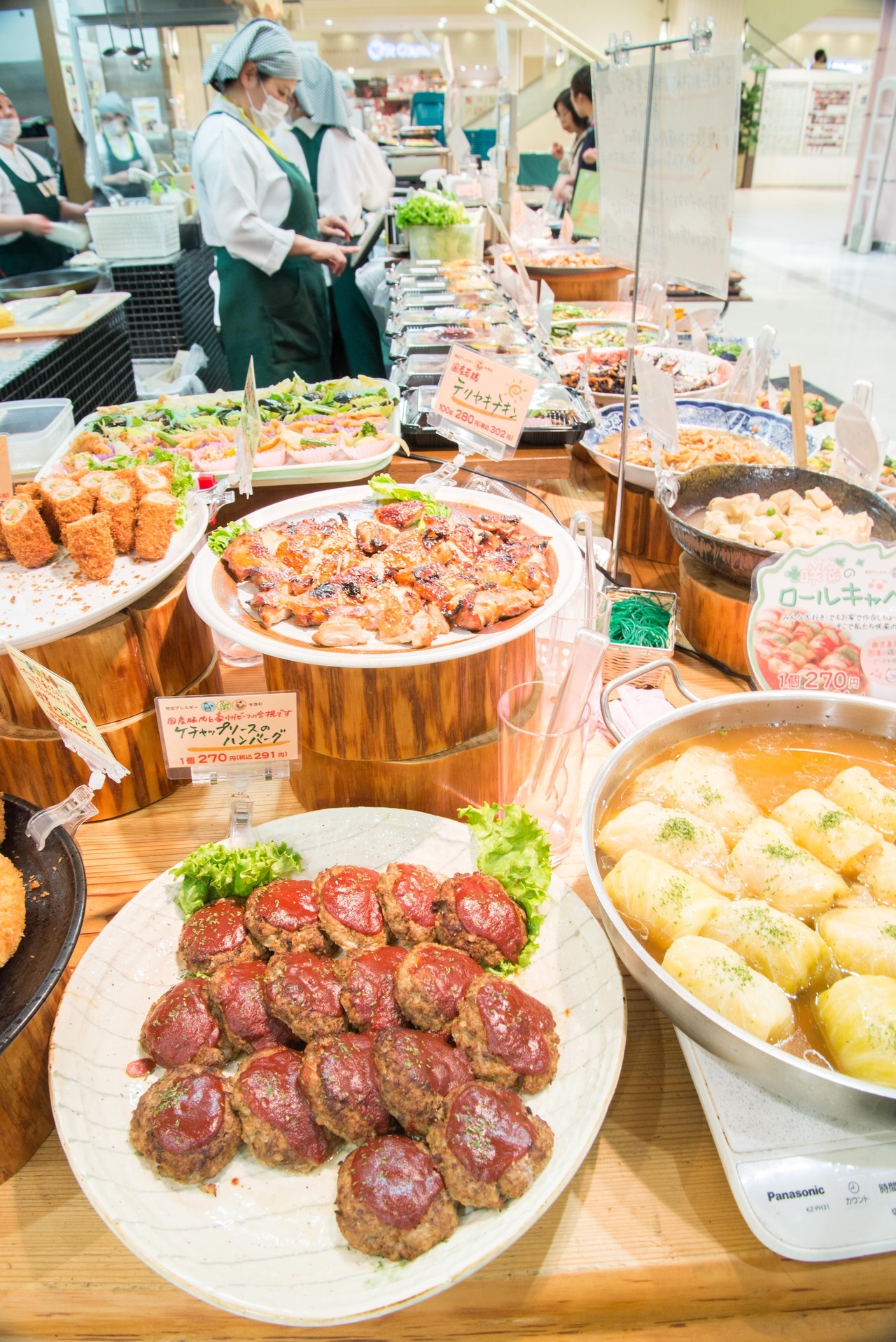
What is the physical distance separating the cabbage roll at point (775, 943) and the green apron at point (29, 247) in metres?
8.22

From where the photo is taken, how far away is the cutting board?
4773 mm

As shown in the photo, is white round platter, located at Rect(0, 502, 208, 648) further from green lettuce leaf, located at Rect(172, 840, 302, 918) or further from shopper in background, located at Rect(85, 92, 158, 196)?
shopper in background, located at Rect(85, 92, 158, 196)

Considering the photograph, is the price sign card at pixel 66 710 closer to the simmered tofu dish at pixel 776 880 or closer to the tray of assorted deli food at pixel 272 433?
the simmered tofu dish at pixel 776 880

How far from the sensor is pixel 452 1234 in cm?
105

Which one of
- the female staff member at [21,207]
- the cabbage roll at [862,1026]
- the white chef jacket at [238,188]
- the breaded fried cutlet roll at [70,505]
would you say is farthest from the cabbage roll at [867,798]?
the female staff member at [21,207]

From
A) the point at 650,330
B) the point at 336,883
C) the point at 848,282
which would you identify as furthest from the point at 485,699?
the point at 848,282

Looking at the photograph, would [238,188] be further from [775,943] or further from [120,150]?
[120,150]

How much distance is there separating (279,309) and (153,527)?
13.8 feet

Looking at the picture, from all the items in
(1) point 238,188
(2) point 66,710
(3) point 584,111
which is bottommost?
(2) point 66,710

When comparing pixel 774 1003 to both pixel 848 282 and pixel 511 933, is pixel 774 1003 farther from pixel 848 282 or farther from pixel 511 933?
pixel 848 282

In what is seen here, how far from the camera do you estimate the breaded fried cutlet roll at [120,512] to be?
1.92m

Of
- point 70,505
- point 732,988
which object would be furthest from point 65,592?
point 732,988

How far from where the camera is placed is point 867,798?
4.98ft

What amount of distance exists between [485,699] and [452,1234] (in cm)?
97
